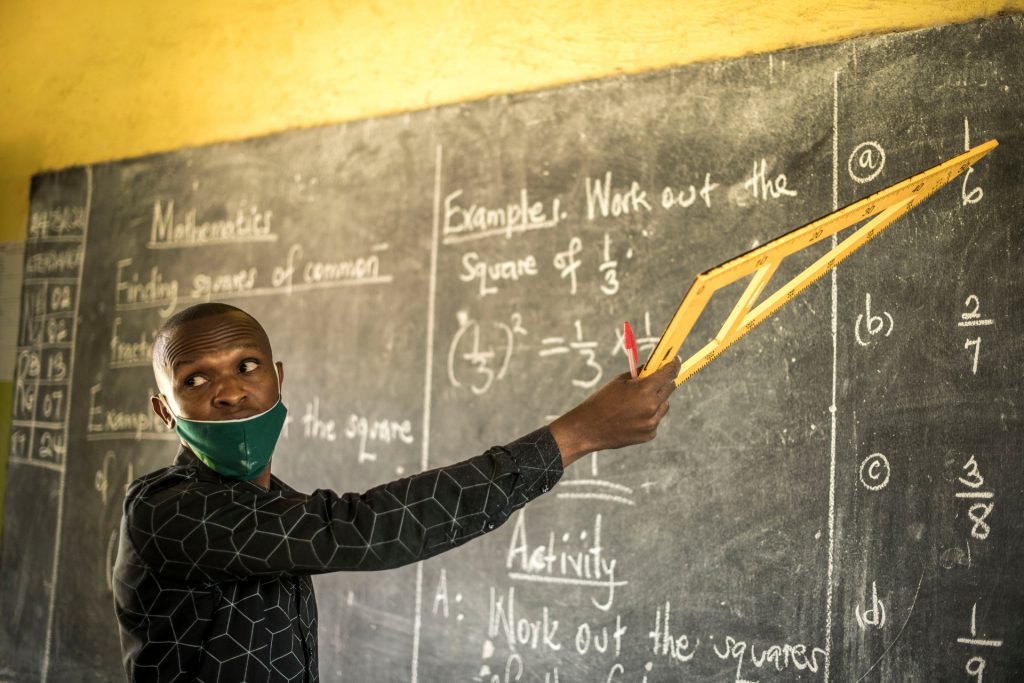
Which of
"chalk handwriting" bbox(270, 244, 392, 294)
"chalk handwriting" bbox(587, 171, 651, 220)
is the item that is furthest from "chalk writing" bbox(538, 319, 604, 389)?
"chalk handwriting" bbox(270, 244, 392, 294)

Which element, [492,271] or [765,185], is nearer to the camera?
[765,185]

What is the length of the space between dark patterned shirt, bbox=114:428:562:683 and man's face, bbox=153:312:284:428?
0.11 meters

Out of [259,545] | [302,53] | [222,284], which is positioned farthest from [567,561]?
[302,53]

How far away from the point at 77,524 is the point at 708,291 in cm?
305

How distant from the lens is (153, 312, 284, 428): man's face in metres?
1.61

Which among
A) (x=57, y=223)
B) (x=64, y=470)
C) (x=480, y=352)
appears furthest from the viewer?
(x=57, y=223)

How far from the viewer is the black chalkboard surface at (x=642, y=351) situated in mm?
2033

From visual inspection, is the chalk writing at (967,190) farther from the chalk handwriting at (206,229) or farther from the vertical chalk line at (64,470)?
the vertical chalk line at (64,470)

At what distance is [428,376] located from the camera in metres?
2.84

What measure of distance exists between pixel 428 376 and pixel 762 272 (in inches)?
60.4

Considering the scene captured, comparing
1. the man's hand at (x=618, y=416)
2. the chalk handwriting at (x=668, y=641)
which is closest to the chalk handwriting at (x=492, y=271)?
the chalk handwriting at (x=668, y=641)

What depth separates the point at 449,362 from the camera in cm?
280

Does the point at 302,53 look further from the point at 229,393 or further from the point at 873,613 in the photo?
the point at 873,613

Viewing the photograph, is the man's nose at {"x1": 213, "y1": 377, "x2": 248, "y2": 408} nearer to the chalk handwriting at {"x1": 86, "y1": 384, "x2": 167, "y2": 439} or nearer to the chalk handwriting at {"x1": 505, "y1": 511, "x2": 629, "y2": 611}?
the chalk handwriting at {"x1": 505, "y1": 511, "x2": 629, "y2": 611}
